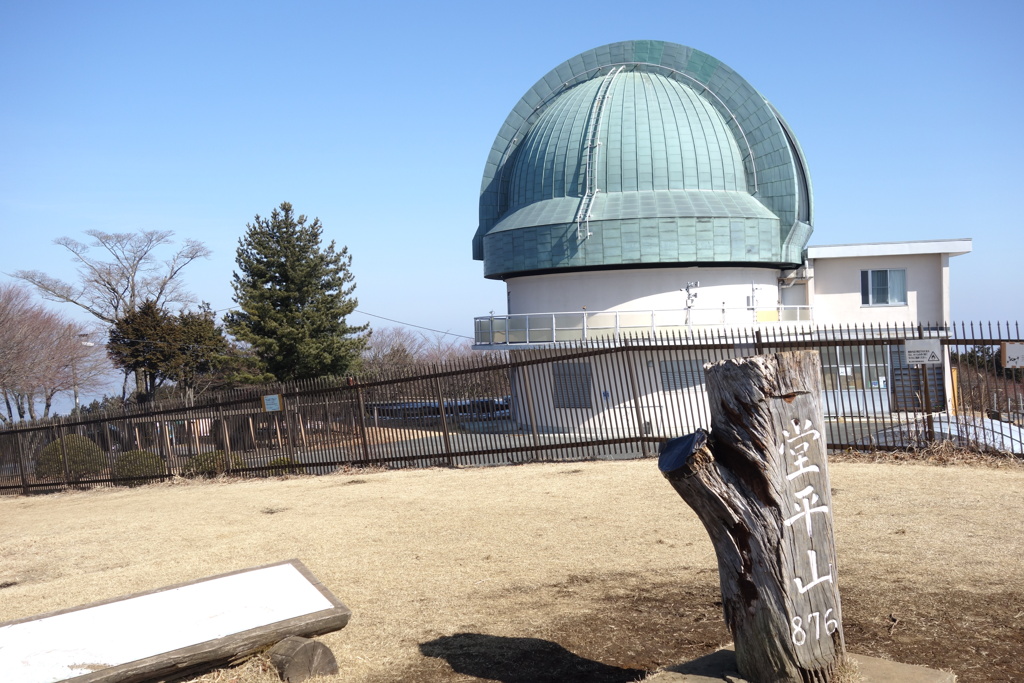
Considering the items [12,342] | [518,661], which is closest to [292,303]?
[12,342]

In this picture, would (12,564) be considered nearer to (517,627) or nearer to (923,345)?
(517,627)

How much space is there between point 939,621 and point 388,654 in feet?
12.7

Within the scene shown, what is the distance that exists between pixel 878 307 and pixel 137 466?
2509cm

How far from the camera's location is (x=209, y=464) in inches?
741

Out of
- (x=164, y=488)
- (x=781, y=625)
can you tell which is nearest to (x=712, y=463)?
(x=781, y=625)

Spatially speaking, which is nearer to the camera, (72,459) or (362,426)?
(362,426)

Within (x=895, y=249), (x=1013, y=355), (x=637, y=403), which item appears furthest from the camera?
(x=895, y=249)

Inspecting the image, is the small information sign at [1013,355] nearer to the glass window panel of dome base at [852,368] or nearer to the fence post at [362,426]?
the glass window panel of dome base at [852,368]

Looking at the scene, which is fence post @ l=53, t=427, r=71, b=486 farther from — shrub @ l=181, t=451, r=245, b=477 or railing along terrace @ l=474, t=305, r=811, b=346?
railing along terrace @ l=474, t=305, r=811, b=346

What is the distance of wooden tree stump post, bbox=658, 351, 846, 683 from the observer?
14.1 ft

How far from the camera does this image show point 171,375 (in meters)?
37.3

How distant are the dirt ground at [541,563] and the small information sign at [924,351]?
1.67 m

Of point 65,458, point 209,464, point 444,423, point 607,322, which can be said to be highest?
point 607,322

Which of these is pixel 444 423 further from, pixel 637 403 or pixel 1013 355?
pixel 1013 355
